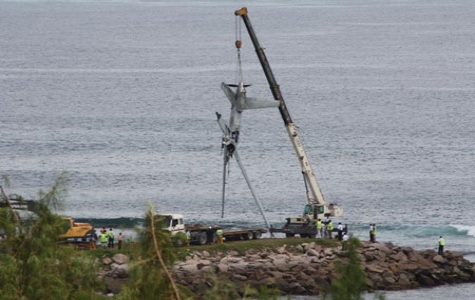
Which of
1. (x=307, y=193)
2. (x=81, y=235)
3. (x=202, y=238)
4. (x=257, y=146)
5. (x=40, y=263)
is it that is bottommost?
(x=40, y=263)

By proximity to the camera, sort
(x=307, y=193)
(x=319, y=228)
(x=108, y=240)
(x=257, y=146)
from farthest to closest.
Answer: (x=257, y=146), (x=307, y=193), (x=319, y=228), (x=108, y=240)

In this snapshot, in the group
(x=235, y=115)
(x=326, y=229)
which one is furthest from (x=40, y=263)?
(x=326, y=229)

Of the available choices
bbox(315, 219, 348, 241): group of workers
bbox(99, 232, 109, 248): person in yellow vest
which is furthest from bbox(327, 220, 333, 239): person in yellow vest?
bbox(99, 232, 109, 248): person in yellow vest

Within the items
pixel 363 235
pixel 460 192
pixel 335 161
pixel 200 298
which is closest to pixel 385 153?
pixel 335 161

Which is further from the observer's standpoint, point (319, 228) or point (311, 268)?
point (319, 228)

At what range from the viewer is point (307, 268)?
201 feet

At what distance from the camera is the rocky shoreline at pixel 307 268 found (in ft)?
193

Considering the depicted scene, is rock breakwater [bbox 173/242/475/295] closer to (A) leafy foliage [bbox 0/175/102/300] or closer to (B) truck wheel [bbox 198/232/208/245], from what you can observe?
(B) truck wheel [bbox 198/232/208/245]

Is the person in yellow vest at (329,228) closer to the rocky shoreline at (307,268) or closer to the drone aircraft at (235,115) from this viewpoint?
the rocky shoreline at (307,268)

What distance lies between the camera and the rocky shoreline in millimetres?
58719

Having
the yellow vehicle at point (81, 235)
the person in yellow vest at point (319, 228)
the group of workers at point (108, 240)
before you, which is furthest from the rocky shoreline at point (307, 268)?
the yellow vehicle at point (81, 235)

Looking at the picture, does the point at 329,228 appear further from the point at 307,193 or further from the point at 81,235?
the point at 81,235

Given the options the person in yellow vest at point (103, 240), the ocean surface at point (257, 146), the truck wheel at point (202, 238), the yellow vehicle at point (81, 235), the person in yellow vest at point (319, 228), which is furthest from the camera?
the ocean surface at point (257, 146)

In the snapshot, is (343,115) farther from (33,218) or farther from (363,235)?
Answer: (33,218)
